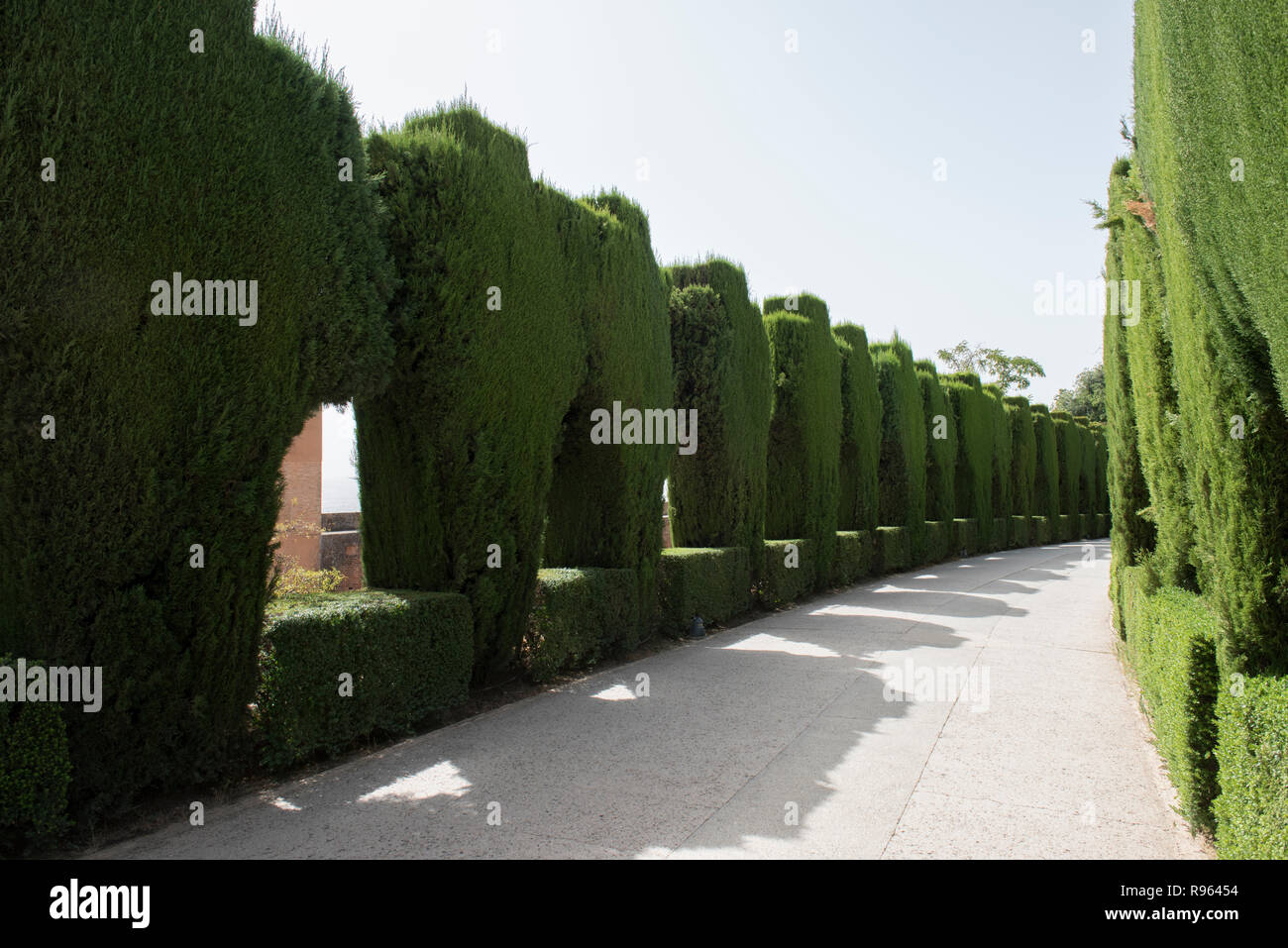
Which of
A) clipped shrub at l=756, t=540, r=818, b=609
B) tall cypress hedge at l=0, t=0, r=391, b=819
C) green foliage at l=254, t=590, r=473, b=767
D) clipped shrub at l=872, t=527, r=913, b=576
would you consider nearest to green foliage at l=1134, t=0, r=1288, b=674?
tall cypress hedge at l=0, t=0, r=391, b=819

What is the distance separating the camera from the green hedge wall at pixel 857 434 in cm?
1800

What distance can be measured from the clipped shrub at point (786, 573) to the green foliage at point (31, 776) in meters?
10.6

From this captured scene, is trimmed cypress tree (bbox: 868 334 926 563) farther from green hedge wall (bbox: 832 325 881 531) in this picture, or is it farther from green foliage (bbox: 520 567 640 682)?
green foliage (bbox: 520 567 640 682)

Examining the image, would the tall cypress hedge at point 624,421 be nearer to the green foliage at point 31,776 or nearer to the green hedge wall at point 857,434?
the green foliage at point 31,776

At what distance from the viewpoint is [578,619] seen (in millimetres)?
8266

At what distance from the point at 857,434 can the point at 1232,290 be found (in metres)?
15.0

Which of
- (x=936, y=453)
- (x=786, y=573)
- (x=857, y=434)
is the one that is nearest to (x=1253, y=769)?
(x=786, y=573)

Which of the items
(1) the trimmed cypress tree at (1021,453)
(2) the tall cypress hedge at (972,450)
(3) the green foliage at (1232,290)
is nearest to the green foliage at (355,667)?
(3) the green foliage at (1232,290)

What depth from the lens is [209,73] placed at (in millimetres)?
4672

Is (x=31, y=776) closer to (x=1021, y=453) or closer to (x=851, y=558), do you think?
(x=851, y=558)

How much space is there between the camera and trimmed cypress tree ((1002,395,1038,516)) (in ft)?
99.6

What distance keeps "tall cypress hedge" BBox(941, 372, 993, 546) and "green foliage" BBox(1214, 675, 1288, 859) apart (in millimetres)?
23019
